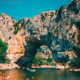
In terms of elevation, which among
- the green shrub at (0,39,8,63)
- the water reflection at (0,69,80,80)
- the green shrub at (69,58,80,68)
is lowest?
the water reflection at (0,69,80,80)

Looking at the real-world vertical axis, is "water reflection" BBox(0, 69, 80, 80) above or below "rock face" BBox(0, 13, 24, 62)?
below

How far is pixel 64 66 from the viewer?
95.9 m

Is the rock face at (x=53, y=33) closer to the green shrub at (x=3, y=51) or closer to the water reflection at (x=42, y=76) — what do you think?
the green shrub at (x=3, y=51)

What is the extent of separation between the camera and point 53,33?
104 meters

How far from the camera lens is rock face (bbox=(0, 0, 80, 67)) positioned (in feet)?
313

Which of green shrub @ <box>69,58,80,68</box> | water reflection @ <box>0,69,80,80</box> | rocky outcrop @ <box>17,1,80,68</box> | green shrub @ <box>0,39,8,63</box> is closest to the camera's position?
water reflection @ <box>0,69,80,80</box>

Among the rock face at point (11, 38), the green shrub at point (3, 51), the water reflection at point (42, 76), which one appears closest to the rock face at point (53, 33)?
the rock face at point (11, 38)

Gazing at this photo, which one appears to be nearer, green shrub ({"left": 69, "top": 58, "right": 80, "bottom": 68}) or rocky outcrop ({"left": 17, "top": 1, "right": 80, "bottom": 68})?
green shrub ({"left": 69, "top": 58, "right": 80, "bottom": 68})

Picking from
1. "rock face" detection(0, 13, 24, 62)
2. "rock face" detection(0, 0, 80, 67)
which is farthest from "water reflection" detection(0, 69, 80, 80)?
"rock face" detection(0, 13, 24, 62)

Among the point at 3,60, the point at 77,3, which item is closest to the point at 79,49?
the point at 77,3

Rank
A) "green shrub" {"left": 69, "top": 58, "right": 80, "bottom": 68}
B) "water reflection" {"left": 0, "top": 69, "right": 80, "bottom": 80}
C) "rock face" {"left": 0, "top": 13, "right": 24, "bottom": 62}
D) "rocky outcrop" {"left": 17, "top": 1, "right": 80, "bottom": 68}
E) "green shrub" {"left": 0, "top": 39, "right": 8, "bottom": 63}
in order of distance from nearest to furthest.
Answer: "water reflection" {"left": 0, "top": 69, "right": 80, "bottom": 80}
"green shrub" {"left": 69, "top": 58, "right": 80, "bottom": 68}
"rocky outcrop" {"left": 17, "top": 1, "right": 80, "bottom": 68}
"green shrub" {"left": 0, "top": 39, "right": 8, "bottom": 63}
"rock face" {"left": 0, "top": 13, "right": 24, "bottom": 62}

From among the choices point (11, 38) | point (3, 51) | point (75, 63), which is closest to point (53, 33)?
point (75, 63)

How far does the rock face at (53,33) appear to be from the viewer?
9531cm

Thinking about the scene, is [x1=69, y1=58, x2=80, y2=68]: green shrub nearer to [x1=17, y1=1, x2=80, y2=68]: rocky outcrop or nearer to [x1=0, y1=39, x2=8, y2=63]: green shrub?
[x1=17, y1=1, x2=80, y2=68]: rocky outcrop
